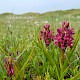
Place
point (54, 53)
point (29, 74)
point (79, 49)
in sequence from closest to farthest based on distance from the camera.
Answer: point (29, 74) < point (54, 53) < point (79, 49)

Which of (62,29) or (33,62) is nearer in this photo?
(62,29)

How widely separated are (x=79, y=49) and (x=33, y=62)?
3.32 ft

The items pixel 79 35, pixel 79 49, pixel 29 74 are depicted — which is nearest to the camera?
pixel 79 35

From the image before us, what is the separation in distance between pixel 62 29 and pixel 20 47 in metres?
1.60

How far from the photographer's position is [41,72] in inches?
124

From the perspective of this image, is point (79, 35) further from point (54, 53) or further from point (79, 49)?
point (79, 49)

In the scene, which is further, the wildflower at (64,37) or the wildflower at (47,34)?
the wildflower at (47,34)

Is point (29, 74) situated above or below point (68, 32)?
below

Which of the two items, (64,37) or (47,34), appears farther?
(47,34)

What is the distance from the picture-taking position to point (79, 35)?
112 inches

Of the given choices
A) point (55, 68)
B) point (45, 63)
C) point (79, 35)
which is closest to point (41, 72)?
point (45, 63)

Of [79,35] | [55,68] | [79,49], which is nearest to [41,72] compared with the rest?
[55,68]

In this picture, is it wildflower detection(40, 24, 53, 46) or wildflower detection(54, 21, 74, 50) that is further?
wildflower detection(40, 24, 53, 46)

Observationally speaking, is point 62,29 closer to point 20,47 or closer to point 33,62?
point 33,62
